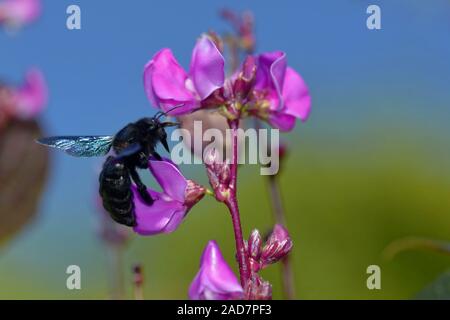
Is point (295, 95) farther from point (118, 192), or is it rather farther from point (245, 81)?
point (118, 192)

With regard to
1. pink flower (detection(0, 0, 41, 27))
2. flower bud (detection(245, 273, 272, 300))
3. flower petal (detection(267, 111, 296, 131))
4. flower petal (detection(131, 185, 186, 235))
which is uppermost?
pink flower (detection(0, 0, 41, 27))

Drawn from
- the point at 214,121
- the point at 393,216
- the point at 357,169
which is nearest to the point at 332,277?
the point at 393,216

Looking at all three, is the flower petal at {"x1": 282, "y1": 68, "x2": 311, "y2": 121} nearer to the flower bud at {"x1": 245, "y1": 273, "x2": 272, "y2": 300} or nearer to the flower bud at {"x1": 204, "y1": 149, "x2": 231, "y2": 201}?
the flower bud at {"x1": 204, "y1": 149, "x2": 231, "y2": 201}

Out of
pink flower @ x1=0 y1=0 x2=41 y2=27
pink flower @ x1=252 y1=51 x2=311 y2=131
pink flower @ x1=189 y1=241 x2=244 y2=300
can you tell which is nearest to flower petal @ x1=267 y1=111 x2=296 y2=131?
pink flower @ x1=252 y1=51 x2=311 y2=131

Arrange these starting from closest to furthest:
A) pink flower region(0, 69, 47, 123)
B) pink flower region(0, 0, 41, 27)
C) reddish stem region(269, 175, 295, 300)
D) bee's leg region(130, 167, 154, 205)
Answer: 1. bee's leg region(130, 167, 154, 205)
2. reddish stem region(269, 175, 295, 300)
3. pink flower region(0, 69, 47, 123)
4. pink flower region(0, 0, 41, 27)

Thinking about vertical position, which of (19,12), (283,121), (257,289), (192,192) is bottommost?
(257,289)

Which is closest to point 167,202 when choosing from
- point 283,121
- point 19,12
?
point 283,121

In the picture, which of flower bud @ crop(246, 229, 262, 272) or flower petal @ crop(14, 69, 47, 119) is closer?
flower bud @ crop(246, 229, 262, 272)
